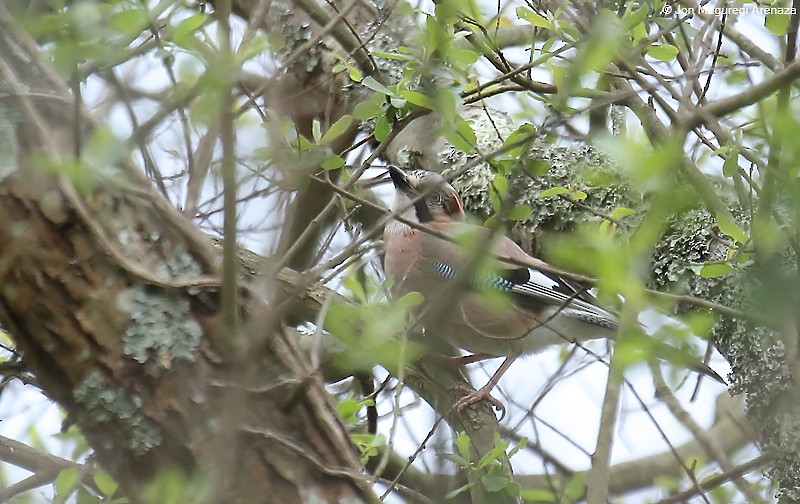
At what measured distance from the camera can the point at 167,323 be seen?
1.83 meters

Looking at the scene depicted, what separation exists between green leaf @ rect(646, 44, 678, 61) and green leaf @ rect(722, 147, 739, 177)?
0.33 m

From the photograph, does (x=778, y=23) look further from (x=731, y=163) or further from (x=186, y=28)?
(x=186, y=28)

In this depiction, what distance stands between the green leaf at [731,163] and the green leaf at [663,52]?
33 centimetres

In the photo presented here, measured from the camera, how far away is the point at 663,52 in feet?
8.73

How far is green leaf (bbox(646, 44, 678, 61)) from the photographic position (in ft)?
8.68

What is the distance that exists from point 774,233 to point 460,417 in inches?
67.6

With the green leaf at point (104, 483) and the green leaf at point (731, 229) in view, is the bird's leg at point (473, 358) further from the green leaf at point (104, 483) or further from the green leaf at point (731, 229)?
the green leaf at point (104, 483)

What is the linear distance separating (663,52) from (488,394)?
5.08 feet

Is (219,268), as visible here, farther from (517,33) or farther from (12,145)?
(517,33)

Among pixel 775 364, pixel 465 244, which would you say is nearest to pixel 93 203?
pixel 465 244

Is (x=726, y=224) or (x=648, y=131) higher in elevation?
(x=648, y=131)

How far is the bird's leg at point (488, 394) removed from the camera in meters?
3.40

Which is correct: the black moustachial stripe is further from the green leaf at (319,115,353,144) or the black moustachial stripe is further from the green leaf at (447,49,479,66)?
the green leaf at (447,49,479,66)

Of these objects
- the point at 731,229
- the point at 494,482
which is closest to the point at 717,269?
the point at 731,229
